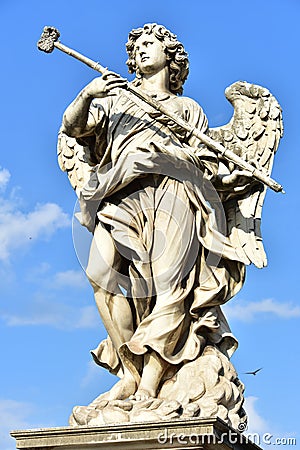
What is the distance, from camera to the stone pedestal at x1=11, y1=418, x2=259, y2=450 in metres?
8.57

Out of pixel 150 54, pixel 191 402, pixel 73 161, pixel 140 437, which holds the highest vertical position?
pixel 150 54

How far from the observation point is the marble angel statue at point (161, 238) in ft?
30.9

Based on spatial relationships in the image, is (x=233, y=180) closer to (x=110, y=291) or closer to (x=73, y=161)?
(x=110, y=291)

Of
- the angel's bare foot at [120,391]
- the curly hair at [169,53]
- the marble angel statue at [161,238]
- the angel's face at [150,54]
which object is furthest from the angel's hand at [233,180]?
the angel's bare foot at [120,391]

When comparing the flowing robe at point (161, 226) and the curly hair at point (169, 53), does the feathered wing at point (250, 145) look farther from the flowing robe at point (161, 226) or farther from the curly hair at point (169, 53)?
the curly hair at point (169, 53)

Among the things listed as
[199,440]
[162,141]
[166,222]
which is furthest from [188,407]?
[162,141]

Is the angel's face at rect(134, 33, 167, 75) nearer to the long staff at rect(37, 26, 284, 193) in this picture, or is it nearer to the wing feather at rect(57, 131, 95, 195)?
the long staff at rect(37, 26, 284, 193)

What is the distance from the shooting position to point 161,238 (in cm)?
974

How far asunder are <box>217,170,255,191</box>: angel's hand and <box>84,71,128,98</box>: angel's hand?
3.84 feet

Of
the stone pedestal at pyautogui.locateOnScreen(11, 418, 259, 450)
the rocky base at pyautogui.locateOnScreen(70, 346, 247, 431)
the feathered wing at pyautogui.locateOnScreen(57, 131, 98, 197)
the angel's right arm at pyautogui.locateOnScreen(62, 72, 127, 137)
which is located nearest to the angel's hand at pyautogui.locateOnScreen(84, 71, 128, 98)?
the angel's right arm at pyautogui.locateOnScreen(62, 72, 127, 137)

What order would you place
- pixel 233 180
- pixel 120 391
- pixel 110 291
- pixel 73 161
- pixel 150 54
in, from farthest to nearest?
pixel 73 161
pixel 150 54
pixel 233 180
pixel 110 291
pixel 120 391

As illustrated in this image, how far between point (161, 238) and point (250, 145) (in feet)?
4.24

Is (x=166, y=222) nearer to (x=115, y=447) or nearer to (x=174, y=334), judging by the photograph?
(x=174, y=334)

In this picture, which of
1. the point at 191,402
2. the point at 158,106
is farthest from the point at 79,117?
the point at 191,402
